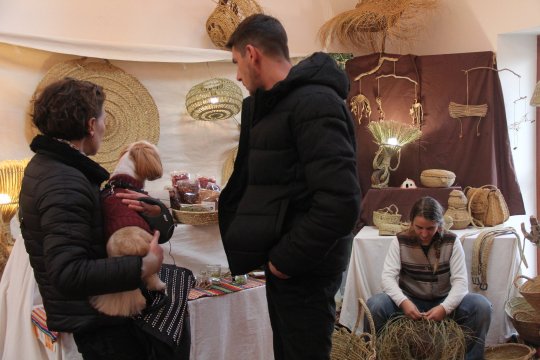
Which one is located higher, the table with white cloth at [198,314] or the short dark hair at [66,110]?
the short dark hair at [66,110]

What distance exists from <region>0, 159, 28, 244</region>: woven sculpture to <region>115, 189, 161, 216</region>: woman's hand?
59.3 inches

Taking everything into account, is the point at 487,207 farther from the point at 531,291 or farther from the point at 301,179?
the point at 301,179

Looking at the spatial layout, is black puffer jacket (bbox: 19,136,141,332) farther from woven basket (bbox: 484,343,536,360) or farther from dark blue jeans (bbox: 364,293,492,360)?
woven basket (bbox: 484,343,536,360)

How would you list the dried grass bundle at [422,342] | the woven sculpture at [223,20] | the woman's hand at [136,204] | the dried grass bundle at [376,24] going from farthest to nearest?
the dried grass bundle at [376,24] < the woven sculpture at [223,20] < the dried grass bundle at [422,342] < the woman's hand at [136,204]

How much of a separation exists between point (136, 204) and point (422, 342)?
5.47 ft

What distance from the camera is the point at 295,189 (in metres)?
1.42

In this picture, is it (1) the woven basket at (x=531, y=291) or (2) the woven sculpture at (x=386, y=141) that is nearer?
(1) the woven basket at (x=531, y=291)

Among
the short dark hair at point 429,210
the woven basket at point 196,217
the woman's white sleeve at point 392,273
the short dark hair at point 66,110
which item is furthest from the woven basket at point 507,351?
the short dark hair at point 66,110

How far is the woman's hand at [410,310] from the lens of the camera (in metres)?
2.77

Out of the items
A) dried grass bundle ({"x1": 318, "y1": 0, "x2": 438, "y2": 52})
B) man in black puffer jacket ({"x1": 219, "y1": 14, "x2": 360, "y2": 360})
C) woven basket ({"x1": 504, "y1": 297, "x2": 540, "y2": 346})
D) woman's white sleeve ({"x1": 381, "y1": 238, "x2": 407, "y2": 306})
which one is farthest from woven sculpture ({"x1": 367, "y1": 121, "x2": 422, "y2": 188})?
man in black puffer jacket ({"x1": 219, "y1": 14, "x2": 360, "y2": 360})

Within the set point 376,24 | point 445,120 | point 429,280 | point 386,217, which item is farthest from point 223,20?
point 429,280

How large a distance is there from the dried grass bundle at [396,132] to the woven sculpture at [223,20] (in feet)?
4.15

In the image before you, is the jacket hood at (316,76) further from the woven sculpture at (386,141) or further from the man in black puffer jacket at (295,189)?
the woven sculpture at (386,141)

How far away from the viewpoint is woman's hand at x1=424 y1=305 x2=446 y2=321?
2.76m
